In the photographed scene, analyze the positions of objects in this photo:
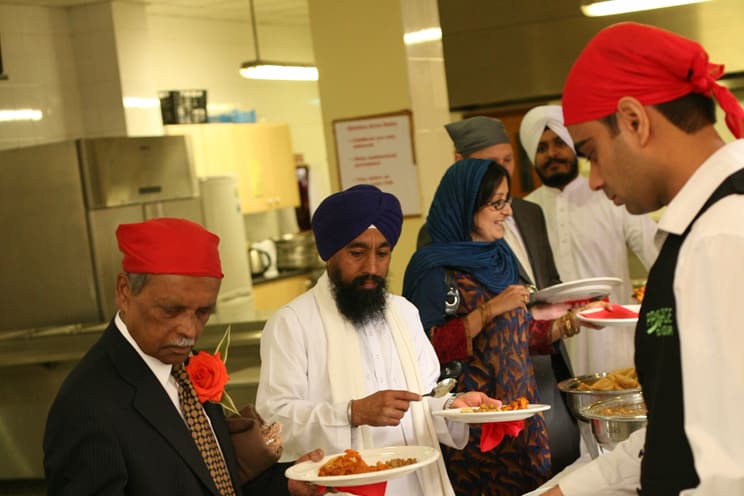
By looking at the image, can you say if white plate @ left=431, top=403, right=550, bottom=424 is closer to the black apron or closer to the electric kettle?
the black apron

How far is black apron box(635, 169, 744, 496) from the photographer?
1.53m

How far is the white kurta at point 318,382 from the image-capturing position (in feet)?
8.73

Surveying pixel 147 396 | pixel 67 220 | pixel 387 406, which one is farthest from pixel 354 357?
pixel 67 220

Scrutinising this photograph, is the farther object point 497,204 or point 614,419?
point 497,204

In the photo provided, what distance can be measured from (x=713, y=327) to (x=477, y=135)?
9.39ft

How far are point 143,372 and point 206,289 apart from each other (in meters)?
0.22

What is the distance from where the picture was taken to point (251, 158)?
9.77 metres

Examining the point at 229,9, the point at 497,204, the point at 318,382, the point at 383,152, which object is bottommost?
the point at 318,382

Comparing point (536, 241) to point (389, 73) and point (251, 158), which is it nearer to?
point (389, 73)

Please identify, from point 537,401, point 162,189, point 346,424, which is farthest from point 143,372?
point 162,189

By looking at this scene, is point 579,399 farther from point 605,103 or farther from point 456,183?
point 605,103

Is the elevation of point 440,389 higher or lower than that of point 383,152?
lower

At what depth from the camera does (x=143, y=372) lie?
81.7 inches

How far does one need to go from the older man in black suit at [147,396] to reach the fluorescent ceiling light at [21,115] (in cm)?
604
